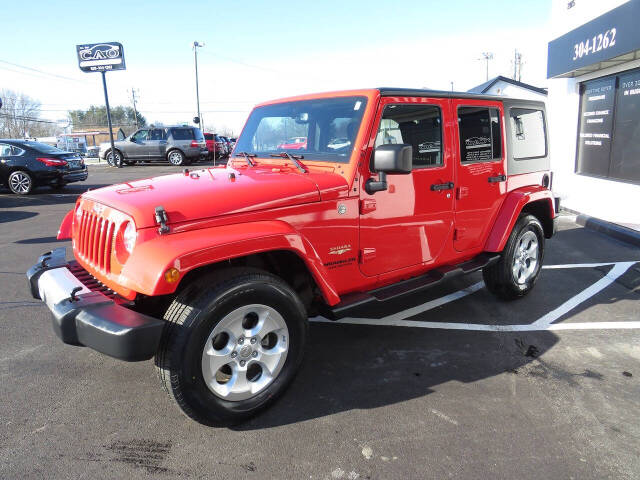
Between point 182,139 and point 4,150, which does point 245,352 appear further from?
point 182,139

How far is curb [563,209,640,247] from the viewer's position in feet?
22.5

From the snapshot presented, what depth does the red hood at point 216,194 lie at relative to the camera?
8.27ft

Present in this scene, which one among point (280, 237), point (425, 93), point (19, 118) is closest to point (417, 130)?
point (425, 93)

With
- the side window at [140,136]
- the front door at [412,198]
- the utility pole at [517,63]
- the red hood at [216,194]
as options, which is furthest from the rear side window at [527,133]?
the utility pole at [517,63]

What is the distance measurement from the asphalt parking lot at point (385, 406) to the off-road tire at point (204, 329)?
16 cm

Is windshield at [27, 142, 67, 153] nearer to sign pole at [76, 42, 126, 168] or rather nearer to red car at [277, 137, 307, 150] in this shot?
red car at [277, 137, 307, 150]

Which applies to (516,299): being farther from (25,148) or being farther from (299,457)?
(25,148)

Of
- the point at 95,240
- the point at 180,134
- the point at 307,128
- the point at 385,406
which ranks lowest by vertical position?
the point at 385,406

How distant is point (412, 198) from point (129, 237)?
2.02 m

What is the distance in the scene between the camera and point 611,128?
1036 cm

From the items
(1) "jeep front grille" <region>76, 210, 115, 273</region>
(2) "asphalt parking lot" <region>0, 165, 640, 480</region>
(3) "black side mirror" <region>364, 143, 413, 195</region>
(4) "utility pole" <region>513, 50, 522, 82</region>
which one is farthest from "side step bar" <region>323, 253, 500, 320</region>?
(4) "utility pole" <region>513, 50, 522, 82</region>

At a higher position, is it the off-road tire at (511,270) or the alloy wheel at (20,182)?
the alloy wheel at (20,182)

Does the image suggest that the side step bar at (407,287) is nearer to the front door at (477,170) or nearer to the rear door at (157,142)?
the front door at (477,170)

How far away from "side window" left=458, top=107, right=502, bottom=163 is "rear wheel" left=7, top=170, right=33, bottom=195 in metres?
12.7
